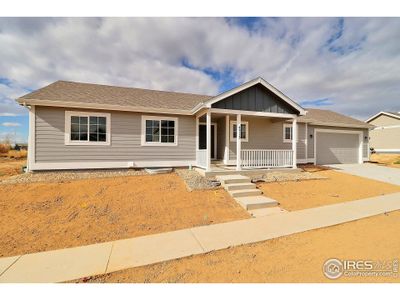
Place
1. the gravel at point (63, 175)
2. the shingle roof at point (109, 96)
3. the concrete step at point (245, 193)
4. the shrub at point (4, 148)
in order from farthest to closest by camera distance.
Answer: the shrub at point (4, 148)
the shingle roof at point (109, 96)
the gravel at point (63, 175)
the concrete step at point (245, 193)

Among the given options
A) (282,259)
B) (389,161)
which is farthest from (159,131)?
(389,161)

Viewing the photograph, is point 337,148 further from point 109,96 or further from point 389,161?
point 109,96

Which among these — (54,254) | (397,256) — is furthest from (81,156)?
(397,256)

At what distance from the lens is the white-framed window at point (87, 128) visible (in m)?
9.04

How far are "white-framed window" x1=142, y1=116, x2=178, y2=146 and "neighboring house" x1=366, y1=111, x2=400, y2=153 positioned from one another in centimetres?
2605

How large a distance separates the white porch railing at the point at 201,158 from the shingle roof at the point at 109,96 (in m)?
2.48

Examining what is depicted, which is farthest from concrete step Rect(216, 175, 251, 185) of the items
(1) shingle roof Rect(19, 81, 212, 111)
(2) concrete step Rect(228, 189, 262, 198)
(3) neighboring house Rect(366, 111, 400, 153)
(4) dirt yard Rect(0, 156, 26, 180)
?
(3) neighboring house Rect(366, 111, 400, 153)

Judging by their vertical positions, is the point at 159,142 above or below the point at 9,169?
above

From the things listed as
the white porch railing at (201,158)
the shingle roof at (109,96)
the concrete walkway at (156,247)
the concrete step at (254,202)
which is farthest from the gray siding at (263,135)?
the concrete walkway at (156,247)

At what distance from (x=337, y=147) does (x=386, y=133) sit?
58.5ft

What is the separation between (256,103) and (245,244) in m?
7.80

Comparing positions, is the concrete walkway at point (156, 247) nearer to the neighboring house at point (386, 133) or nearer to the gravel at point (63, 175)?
the gravel at point (63, 175)

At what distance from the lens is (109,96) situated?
10.5m

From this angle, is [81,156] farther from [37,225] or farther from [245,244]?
[245,244]
